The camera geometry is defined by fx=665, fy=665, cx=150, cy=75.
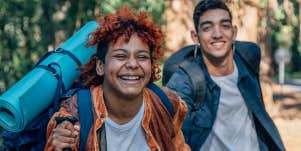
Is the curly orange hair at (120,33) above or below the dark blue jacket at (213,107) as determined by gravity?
above

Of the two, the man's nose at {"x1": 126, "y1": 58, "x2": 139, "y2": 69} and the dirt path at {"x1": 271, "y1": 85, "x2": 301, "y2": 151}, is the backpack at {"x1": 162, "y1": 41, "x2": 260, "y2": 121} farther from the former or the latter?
the dirt path at {"x1": 271, "y1": 85, "x2": 301, "y2": 151}

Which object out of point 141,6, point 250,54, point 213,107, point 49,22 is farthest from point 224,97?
point 49,22

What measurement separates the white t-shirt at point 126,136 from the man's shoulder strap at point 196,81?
3.67ft

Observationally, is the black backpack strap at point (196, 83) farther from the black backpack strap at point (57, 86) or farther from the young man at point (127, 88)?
the black backpack strap at point (57, 86)

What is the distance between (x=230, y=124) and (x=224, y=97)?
0.65ft

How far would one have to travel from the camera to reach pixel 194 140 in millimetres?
4672

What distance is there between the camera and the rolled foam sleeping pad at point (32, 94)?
331 cm

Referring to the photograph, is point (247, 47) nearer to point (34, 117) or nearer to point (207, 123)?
point (207, 123)

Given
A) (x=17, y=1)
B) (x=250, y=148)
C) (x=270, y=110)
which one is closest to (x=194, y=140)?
(x=250, y=148)

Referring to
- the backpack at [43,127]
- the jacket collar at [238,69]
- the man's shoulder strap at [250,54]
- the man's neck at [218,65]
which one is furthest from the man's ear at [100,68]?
the man's shoulder strap at [250,54]

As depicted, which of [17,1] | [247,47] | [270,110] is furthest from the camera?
[270,110]

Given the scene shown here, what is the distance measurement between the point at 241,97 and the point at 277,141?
1.41 ft

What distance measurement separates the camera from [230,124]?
478 cm

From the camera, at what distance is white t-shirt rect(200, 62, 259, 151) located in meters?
4.77
